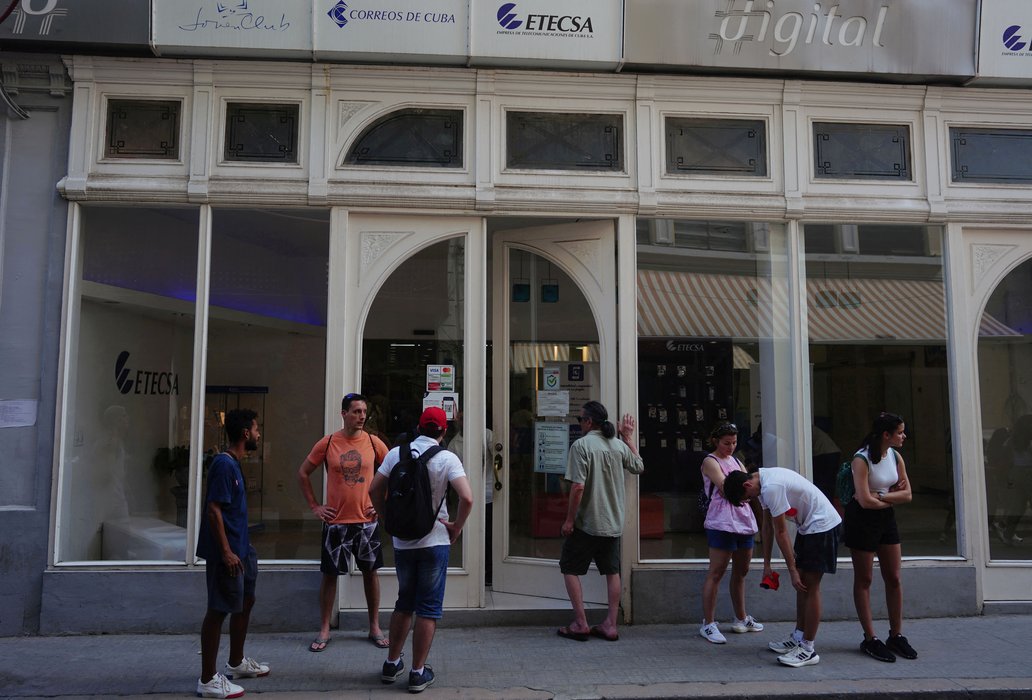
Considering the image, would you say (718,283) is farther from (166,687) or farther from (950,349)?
(166,687)

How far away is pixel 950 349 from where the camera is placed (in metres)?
7.02

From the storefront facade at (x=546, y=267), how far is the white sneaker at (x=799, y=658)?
1.15 metres

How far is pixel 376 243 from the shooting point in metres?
6.70

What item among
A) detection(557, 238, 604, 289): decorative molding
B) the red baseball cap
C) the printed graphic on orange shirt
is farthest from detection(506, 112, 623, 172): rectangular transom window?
the printed graphic on orange shirt

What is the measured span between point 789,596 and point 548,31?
207 inches

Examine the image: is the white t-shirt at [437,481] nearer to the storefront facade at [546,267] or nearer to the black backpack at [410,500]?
the black backpack at [410,500]

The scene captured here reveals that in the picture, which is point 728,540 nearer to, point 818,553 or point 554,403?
point 818,553

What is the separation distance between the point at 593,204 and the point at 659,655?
146 inches

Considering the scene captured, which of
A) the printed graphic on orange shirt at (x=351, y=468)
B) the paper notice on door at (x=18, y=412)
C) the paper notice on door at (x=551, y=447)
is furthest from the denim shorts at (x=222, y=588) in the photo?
the paper notice on door at (x=551, y=447)

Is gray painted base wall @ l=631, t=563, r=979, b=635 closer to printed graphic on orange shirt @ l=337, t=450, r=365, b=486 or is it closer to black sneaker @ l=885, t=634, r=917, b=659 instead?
black sneaker @ l=885, t=634, r=917, b=659

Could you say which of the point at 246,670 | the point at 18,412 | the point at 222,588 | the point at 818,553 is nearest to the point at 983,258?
the point at 818,553

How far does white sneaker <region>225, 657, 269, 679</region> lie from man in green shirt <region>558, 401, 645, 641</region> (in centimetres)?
228

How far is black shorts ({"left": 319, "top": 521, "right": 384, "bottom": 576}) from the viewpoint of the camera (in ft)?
19.1

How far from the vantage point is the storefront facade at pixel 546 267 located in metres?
6.56
